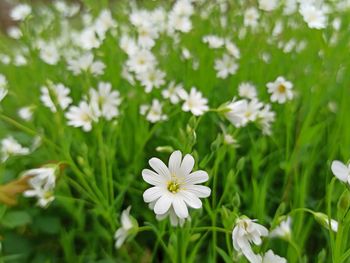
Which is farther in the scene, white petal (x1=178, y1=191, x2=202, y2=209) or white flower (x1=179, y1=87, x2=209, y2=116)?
white flower (x1=179, y1=87, x2=209, y2=116)

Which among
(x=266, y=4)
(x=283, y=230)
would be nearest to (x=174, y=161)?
(x=283, y=230)

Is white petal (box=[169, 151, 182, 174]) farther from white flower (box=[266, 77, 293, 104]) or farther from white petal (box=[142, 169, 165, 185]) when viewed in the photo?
white flower (box=[266, 77, 293, 104])

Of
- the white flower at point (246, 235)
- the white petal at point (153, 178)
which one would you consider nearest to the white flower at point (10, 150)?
the white petal at point (153, 178)

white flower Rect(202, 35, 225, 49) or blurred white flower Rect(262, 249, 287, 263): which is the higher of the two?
white flower Rect(202, 35, 225, 49)

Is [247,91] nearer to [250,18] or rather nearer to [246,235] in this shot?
[250,18]

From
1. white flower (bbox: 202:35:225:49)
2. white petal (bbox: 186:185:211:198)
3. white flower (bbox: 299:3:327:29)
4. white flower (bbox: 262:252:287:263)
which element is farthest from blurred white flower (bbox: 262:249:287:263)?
white flower (bbox: 202:35:225:49)

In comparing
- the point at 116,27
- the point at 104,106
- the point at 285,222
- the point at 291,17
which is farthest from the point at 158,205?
the point at 291,17

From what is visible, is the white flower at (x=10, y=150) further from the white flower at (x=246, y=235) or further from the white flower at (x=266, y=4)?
the white flower at (x=266, y=4)
